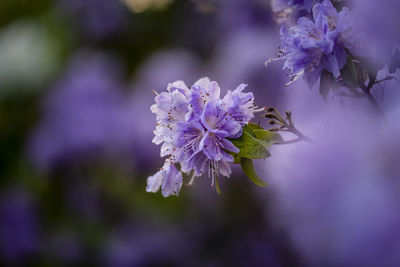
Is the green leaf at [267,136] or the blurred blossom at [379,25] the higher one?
the blurred blossom at [379,25]

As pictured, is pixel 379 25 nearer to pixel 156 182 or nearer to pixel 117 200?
pixel 156 182

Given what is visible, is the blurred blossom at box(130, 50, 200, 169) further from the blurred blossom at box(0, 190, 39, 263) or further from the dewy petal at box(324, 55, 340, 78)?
the dewy petal at box(324, 55, 340, 78)

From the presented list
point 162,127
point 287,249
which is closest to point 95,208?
point 287,249

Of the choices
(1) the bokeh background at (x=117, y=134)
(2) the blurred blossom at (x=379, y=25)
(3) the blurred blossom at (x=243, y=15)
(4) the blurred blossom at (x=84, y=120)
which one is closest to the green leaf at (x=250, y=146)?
(2) the blurred blossom at (x=379, y=25)

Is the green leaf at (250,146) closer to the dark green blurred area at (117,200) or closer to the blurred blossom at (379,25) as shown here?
the blurred blossom at (379,25)

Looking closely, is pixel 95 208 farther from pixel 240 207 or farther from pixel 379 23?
pixel 379 23

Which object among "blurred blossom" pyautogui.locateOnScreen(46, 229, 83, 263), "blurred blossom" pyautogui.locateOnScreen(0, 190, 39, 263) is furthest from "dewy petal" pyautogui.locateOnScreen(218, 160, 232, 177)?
"blurred blossom" pyautogui.locateOnScreen(0, 190, 39, 263)
